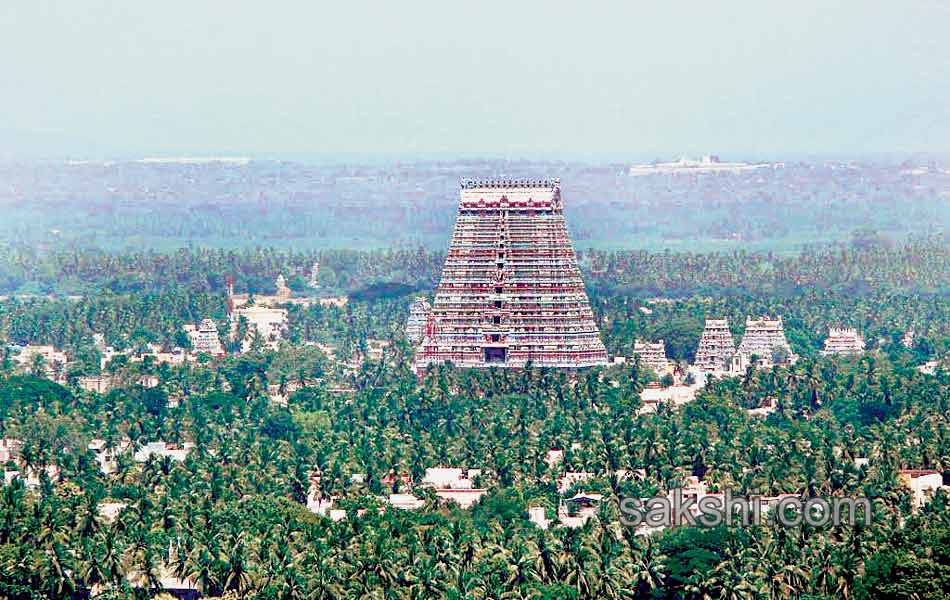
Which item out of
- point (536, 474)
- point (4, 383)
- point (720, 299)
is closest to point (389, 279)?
point (720, 299)

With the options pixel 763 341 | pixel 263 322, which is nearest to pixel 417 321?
pixel 763 341

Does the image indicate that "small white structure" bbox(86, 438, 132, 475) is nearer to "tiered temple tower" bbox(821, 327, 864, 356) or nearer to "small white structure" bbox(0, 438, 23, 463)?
"small white structure" bbox(0, 438, 23, 463)

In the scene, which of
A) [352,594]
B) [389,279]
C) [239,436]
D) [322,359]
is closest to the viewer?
[352,594]

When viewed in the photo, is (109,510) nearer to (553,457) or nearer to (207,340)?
(553,457)

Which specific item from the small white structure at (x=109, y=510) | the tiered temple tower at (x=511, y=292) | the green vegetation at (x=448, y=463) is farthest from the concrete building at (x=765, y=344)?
the small white structure at (x=109, y=510)

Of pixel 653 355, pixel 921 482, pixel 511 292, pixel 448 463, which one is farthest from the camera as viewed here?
pixel 653 355

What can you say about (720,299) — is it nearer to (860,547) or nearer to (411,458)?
(411,458)
